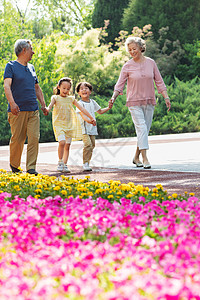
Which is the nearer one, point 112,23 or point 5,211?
point 5,211

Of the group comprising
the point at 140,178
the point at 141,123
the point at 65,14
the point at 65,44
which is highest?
the point at 65,14

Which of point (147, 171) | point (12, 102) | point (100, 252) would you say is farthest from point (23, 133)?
point (100, 252)

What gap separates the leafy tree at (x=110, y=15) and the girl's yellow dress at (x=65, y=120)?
26.3m

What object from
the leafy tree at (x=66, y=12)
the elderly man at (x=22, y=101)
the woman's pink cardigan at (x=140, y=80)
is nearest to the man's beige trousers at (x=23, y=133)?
the elderly man at (x=22, y=101)

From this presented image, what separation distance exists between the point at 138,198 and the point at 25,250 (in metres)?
1.81

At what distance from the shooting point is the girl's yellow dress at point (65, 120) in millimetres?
8898

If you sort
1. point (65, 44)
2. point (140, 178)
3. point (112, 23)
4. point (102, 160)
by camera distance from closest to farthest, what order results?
point (140, 178)
point (102, 160)
point (65, 44)
point (112, 23)

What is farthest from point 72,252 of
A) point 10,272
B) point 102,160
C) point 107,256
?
point 102,160

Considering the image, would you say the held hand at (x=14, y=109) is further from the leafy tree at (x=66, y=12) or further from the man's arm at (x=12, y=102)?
the leafy tree at (x=66, y=12)

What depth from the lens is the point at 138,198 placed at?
4.78 m

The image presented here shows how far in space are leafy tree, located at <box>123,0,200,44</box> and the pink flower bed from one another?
92.1 feet

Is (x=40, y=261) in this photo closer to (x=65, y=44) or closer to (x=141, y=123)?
(x=141, y=123)

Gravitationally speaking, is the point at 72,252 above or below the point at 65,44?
below

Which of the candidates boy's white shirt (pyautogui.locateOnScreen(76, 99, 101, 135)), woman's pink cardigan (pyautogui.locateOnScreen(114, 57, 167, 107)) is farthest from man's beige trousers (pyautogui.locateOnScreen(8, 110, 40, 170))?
woman's pink cardigan (pyautogui.locateOnScreen(114, 57, 167, 107))
